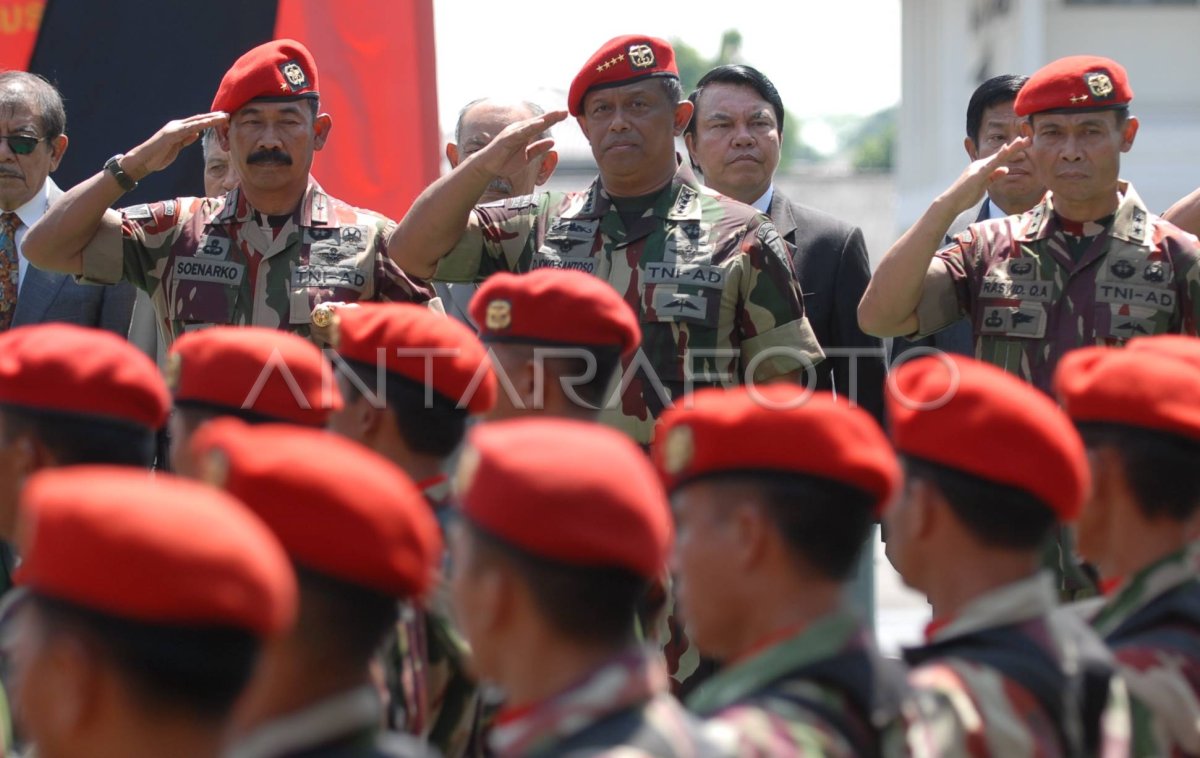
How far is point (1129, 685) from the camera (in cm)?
347

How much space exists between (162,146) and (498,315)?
164cm

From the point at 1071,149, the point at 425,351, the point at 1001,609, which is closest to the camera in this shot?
the point at 1001,609

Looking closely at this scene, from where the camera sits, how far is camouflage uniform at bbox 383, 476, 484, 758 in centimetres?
362

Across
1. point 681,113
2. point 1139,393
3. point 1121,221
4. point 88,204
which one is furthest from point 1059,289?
point 88,204

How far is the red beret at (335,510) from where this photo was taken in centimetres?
269

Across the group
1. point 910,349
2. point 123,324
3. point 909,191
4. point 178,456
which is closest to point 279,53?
point 123,324

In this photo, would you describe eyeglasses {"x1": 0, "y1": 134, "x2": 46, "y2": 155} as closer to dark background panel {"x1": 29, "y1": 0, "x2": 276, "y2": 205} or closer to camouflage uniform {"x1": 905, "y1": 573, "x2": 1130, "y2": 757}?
dark background panel {"x1": 29, "y1": 0, "x2": 276, "y2": 205}

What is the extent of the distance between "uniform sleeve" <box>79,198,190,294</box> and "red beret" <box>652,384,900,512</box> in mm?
3028

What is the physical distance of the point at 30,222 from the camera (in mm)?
6566

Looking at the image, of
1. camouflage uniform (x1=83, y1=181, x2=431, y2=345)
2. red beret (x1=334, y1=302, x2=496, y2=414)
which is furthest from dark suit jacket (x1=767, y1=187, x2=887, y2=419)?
red beret (x1=334, y1=302, x2=496, y2=414)

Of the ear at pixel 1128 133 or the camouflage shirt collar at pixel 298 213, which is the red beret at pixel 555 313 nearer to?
the camouflage shirt collar at pixel 298 213

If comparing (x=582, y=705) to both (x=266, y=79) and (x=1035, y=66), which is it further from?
(x=1035, y=66)

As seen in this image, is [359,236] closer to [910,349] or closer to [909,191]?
[910,349]

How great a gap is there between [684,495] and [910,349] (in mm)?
3699
